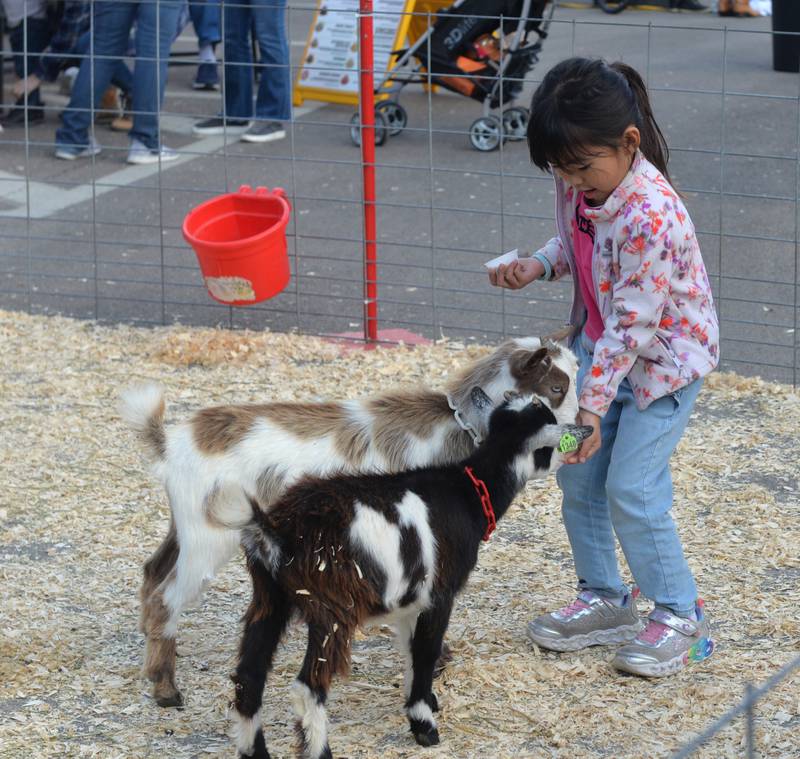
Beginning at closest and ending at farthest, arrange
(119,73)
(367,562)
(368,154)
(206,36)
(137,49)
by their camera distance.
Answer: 1. (367,562)
2. (368,154)
3. (137,49)
4. (119,73)
5. (206,36)

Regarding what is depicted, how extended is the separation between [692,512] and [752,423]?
0.90 m

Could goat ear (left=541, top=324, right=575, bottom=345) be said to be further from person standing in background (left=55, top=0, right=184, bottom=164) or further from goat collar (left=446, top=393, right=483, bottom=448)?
person standing in background (left=55, top=0, right=184, bottom=164)

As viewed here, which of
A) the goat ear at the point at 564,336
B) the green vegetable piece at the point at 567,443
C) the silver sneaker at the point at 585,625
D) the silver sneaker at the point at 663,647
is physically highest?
the goat ear at the point at 564,336

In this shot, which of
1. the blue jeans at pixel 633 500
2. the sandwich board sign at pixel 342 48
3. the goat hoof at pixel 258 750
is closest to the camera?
the goat hoof at pixel 258 750

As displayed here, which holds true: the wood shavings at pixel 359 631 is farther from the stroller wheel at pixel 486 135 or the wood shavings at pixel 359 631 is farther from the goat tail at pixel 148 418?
the stroller wheel at pixel 486 135

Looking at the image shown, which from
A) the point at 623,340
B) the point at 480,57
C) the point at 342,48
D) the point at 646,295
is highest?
the point at 646,295

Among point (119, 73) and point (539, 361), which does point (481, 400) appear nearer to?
point (539, 361)

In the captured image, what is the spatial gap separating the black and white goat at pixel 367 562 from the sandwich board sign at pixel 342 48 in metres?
7.05

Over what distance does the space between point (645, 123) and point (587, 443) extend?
0.83 meters

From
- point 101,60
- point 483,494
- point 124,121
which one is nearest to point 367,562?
point 483,494

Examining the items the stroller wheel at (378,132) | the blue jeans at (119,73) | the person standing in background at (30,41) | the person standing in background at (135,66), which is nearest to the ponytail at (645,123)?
the person standing in background at (135,66)

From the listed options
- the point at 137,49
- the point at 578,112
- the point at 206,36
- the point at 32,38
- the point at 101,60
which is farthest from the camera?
the point at 206,36

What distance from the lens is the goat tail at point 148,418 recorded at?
3254 millimetres

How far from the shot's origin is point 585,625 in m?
3.52
